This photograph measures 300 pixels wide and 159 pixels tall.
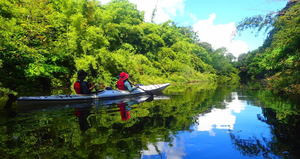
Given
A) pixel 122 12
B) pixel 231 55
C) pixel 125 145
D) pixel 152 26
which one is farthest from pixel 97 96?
pixel 231 55

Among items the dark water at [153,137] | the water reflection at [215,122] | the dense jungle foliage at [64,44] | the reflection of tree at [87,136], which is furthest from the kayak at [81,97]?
the water reflection at [215,122]

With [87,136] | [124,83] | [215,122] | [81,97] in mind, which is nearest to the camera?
[87,136]

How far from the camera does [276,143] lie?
3.22 metres

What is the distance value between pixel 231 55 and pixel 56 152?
215 feet

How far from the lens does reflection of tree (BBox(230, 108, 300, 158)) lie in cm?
286

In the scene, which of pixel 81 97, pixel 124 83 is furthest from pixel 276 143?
pixel 124 83

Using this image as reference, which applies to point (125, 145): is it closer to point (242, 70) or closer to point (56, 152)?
point (56, 152)

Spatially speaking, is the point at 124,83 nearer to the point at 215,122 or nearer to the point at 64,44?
the point at 64,44

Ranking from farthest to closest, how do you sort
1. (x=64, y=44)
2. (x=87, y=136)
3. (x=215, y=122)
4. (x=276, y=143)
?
1. (x=64, y=44)
2. (x=215, y=122)
3. (x=87, y=136)
4. (x=276, y=143)

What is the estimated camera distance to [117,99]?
931 cm

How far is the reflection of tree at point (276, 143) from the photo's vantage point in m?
2.86

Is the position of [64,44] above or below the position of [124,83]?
above

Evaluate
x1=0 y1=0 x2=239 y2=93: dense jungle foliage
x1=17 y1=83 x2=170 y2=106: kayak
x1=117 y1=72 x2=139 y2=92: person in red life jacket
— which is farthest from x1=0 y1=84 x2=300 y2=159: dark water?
x1=0 y1=0 x2=239 y2=93: dense jungle foliage

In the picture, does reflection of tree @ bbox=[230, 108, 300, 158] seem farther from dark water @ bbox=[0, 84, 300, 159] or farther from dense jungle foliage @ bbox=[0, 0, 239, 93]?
dense jungle foliage @ bbox=[0, 0, 239, 93]
